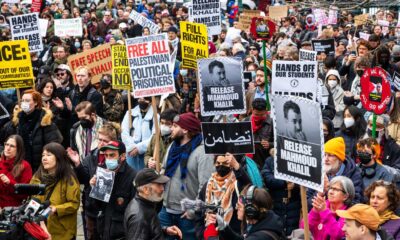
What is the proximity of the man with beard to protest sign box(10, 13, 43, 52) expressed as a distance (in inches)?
364

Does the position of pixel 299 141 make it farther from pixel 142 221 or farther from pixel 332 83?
pixel 332 83

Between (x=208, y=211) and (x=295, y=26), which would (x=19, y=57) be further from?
(x=295, y=26)

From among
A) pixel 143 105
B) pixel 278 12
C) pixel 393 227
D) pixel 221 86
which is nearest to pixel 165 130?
pixel 221 86

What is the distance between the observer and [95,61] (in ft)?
52.5

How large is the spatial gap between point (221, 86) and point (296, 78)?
2.72 ft

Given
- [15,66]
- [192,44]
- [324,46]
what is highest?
[192,44]

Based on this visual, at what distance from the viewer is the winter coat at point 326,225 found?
8016 mm

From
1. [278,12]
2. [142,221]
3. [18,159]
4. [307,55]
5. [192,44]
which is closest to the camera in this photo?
[142,221]

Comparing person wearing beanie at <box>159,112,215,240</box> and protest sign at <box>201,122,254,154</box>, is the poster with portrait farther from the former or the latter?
protest sign at <box>201,122,254,154</box>

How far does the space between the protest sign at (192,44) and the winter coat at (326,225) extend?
566 cm

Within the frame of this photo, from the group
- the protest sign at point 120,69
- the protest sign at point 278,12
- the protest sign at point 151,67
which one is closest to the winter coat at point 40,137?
the protest sign at point 151,67

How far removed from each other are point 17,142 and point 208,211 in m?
2.81

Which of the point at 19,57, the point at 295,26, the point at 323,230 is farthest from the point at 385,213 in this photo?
the point at 295,26

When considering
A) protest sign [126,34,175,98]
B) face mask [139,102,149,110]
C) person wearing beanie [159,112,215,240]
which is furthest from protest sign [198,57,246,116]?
person wearing beanie [159,112,215,240]
